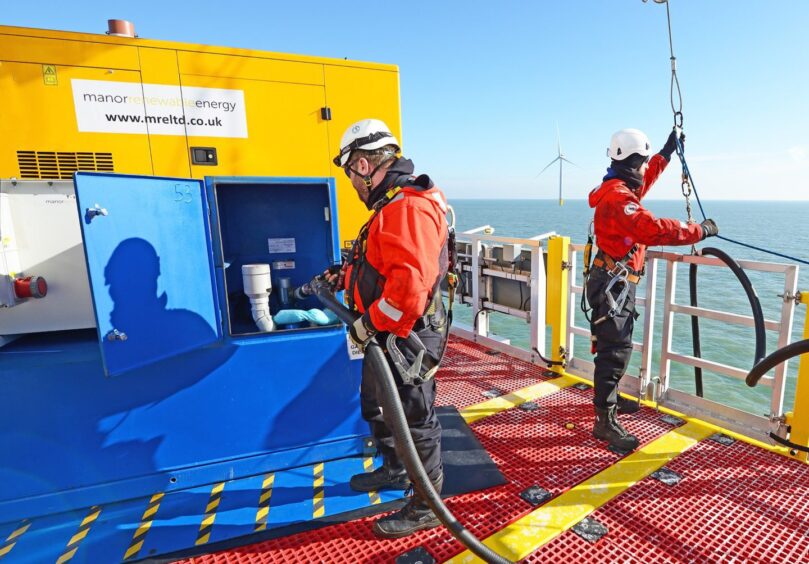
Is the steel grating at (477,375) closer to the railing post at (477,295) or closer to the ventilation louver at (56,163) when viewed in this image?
the railing post at (477,295)

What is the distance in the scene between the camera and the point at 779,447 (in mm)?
3326

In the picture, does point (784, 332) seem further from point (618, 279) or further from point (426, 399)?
point (426, 399)

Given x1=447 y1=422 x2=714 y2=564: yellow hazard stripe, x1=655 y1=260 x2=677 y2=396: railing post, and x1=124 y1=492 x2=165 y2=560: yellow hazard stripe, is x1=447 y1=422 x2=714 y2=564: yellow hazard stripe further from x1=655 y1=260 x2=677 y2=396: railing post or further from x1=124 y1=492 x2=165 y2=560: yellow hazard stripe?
x1=124 y1=492 x2=165 y2=560: yellow hazard stripe

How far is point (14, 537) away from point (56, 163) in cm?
256

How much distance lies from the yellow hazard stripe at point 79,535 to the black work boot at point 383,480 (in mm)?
1682

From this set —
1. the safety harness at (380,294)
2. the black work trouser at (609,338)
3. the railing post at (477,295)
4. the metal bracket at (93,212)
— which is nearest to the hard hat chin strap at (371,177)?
the safety harness at (380,294)

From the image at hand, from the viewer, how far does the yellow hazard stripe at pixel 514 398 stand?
4.12 m

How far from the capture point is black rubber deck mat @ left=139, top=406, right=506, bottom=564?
258 centimetres

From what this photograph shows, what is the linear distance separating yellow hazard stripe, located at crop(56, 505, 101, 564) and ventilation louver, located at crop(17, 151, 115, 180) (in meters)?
2.41

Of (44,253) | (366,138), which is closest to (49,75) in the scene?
(44,253)

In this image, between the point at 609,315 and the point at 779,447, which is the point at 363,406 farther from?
the point at 779,447

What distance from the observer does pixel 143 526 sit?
277cm

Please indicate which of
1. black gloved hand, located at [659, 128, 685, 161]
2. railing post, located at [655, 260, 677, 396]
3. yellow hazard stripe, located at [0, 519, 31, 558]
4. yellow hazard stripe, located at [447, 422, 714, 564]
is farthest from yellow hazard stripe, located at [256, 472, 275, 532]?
black gloved hand, located at [659, 128, 685, 161]

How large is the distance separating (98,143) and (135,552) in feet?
9.47
